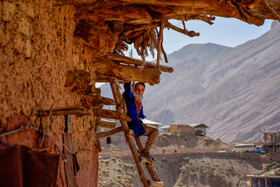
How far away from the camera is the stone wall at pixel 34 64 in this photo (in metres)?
2.14

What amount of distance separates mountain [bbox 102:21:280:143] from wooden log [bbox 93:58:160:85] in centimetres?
5906

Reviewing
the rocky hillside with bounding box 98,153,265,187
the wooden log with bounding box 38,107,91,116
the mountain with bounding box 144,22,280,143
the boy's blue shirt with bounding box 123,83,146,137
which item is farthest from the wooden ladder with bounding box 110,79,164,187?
the mountain with bounding box 144,22,280,143

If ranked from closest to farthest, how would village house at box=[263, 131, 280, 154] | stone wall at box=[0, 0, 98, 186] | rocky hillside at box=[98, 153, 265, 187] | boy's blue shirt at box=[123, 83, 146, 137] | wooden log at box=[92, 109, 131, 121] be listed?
stone wall at box=[0, 0, 98, 186]
wooden log at box=[92, 109, 131, 121]
boy's blue shirt at box=[123, 83, 146, 137]
rocky hillside at box=[98, 153, 265, 187]
village house at box=[263, 131, 280, 154]

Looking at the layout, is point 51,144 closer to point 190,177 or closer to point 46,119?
point 46,119

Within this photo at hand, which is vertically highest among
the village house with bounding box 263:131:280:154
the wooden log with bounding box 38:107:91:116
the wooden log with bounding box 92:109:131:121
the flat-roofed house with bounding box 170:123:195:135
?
the flat-roofed house with bounding box 170:123:195:135

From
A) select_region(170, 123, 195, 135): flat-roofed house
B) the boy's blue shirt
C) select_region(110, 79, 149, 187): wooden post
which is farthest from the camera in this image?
select_region(170, 123, 195, 135): flat-roofed house

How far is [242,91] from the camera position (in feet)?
281

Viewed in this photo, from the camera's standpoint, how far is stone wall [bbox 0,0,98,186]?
2.14m

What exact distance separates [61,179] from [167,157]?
31302 mm

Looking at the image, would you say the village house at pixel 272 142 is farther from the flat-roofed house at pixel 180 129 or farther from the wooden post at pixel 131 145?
the wooden post at pixel 131 145

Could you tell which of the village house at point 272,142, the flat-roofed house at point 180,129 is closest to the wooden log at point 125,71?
the flat-roofed house at point 180,129

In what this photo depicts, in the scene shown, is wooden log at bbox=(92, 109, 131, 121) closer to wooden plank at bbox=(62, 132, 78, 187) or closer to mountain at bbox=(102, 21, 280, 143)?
wooden plank at bbox=(62, 132, 78, 187)

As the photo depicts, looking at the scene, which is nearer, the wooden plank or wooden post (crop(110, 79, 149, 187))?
the wooden plank

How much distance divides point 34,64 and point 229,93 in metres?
88.1
